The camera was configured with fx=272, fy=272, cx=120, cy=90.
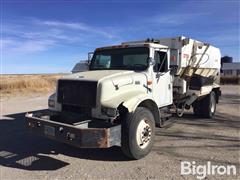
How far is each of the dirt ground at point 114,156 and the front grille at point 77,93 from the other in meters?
1.20

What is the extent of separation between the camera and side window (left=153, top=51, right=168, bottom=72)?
22.8 ft

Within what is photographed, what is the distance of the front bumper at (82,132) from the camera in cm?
490

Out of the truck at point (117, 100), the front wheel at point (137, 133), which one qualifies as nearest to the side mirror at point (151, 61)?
the truck at point (117, 100)

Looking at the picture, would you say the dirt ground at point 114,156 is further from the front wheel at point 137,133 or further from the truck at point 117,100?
the truck at point 117,100

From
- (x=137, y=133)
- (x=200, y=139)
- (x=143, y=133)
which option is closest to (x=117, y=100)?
(x=137, y=133)

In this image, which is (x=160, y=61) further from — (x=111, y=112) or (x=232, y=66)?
(x=232, y=66)

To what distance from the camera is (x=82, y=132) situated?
4.86 metres

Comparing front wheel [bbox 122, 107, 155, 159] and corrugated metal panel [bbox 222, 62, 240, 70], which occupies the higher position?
corrugated metal panel [bbox 222, 62, 240, 70]

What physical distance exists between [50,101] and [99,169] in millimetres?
2280

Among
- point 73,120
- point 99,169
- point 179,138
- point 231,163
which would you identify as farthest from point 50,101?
point 231,163

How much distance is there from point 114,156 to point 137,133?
0.83m

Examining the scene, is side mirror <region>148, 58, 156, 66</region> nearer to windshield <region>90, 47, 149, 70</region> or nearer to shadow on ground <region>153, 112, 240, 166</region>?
windshield <region>90, 47, 149, 70</region>

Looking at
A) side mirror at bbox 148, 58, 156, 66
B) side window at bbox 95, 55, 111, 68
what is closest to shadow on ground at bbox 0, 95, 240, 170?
side mirror at bbox 148, 58, 156, 66

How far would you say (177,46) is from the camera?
8586mm
